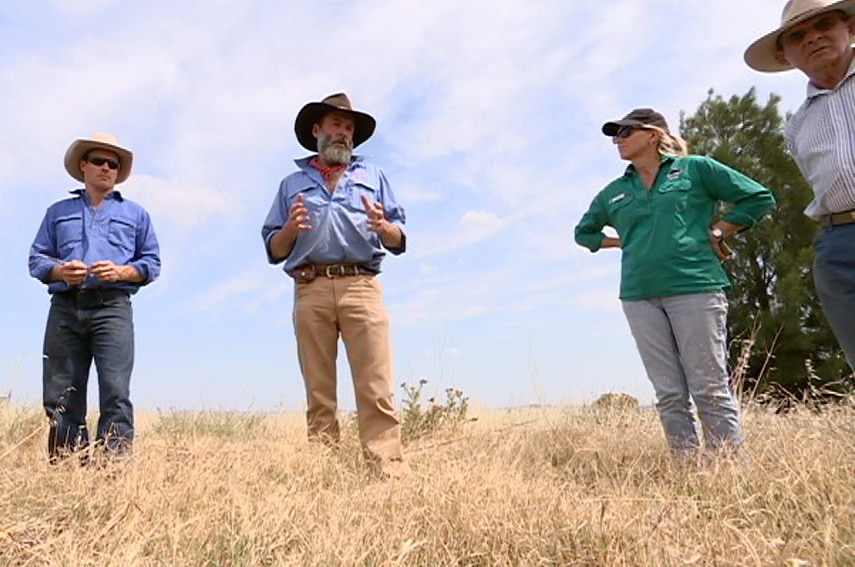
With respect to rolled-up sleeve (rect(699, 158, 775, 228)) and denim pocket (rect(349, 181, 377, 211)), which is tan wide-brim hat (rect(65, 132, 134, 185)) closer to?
denim pocket (rect(349, 181, 377, 211))

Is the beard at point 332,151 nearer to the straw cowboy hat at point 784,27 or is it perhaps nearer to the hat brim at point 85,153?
the hat brim at point 85,153

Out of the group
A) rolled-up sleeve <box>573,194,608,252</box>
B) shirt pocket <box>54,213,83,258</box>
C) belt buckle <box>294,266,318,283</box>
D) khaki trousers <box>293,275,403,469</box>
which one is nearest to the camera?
khaki trousers <box>293,275,403,469</box>

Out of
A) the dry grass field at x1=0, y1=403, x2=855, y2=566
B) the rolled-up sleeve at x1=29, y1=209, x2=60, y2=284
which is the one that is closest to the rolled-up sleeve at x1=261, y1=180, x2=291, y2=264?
the rolled-up sleeve at x1=29, y1=209, x2=60, y2=284

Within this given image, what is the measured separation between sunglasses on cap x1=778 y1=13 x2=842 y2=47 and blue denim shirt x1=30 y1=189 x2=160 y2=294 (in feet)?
12.4

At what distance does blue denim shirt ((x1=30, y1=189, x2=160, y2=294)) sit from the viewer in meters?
4.31

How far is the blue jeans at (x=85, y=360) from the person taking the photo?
13.8ft

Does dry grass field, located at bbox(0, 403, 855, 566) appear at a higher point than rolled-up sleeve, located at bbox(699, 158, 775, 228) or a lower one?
lower

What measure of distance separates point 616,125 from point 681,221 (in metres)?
0.73

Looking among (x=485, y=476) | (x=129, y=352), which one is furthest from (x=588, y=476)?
(x=129, y=352)

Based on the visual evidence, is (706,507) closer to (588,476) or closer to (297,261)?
(588,476)

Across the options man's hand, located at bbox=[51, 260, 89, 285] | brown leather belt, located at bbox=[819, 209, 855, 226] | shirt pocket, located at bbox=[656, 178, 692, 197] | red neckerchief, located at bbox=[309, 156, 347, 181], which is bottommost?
brown leather belt, located at bbox=[819, 209, 855, 226]

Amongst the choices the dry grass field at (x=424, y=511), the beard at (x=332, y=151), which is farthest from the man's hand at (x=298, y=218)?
the dry grass field at (x=424, y=511)

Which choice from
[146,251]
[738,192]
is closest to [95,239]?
[146,251]

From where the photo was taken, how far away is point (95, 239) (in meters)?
4.37
